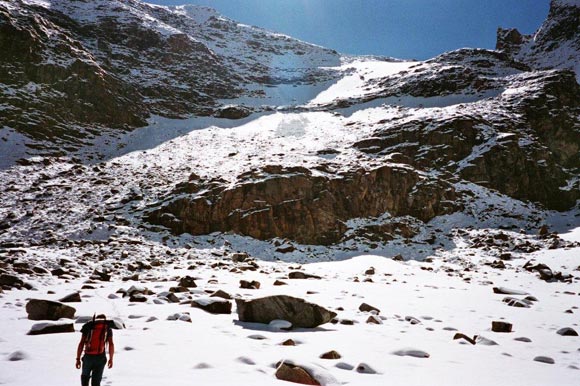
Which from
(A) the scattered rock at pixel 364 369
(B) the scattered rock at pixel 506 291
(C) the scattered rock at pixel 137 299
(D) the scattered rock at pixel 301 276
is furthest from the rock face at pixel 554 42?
(C) the scattered rock at pixel 137 299

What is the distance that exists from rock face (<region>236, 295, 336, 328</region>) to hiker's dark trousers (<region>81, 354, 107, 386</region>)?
3.90 metres

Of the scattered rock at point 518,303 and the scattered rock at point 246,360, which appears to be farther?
the scattered rock at point 518,303

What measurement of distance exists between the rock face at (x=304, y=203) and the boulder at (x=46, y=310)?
16914 millimetres

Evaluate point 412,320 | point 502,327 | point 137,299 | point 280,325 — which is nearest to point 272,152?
point 137,299

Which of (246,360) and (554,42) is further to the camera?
(554,42)

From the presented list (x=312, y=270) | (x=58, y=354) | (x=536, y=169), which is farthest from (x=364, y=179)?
(x=58, y=354)

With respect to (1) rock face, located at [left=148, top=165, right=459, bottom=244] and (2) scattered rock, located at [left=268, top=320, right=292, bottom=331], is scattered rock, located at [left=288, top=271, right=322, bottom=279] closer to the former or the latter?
(2) scattered rock, located at [left=268, top=320, right=292, bottom=331]

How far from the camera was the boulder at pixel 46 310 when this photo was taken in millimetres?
6977

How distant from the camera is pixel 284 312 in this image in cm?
769

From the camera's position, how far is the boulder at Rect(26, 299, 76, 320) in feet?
22.9

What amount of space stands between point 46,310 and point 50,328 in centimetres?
116

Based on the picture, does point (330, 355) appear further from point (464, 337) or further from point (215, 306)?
point (215, 306)

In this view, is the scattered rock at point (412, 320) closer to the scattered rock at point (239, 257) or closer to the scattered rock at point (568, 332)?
the scattered rock at point (568, 332)

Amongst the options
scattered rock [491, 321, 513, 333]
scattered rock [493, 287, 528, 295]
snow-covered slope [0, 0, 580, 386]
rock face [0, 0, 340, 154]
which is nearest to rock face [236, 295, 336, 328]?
snow-covered slope [0, 0, 580, 386]
